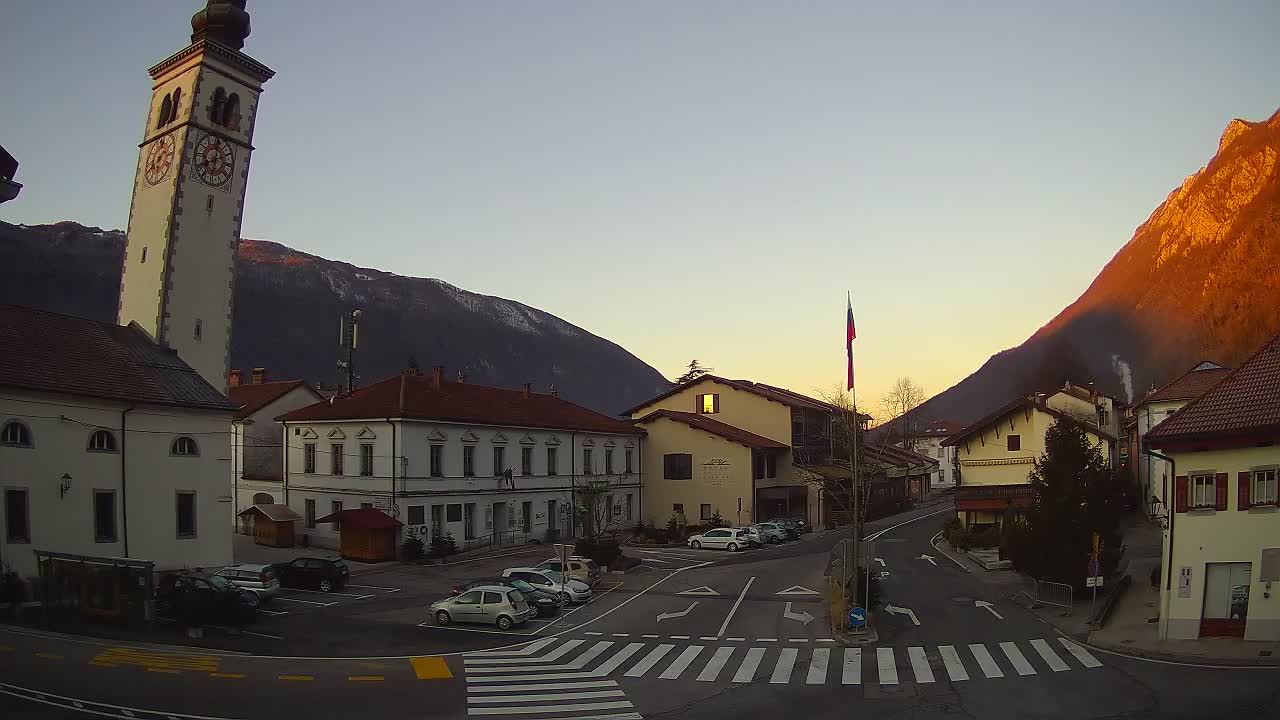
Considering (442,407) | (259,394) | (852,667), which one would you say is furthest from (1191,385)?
A: (259,394)

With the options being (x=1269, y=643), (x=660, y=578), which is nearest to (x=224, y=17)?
(x=660, y=578)

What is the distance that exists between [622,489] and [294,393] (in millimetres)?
24990

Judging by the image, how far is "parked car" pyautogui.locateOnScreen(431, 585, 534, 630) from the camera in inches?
1184

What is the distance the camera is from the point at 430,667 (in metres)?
24.0

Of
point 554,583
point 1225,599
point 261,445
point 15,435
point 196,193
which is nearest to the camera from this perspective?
point 1225,599

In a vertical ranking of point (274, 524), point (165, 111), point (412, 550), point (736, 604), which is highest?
point (165, 111)

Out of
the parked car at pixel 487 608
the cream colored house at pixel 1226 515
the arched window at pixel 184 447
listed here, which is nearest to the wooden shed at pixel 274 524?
the arched window at pixel 184 447

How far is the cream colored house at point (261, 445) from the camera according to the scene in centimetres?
5656

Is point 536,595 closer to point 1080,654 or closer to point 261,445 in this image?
point 1080,654

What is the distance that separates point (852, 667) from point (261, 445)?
4861cm

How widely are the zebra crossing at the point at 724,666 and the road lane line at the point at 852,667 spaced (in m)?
0.03

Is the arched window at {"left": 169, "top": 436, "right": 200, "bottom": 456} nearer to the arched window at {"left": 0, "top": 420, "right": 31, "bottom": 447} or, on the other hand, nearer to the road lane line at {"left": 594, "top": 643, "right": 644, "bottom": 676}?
the arched window at {"left": 0, "top": 420, "right": 31, "bottom": 447}

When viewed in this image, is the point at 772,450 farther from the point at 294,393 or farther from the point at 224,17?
the point at 224,17

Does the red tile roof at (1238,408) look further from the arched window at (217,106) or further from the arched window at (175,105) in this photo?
the arched window at (175,105)
